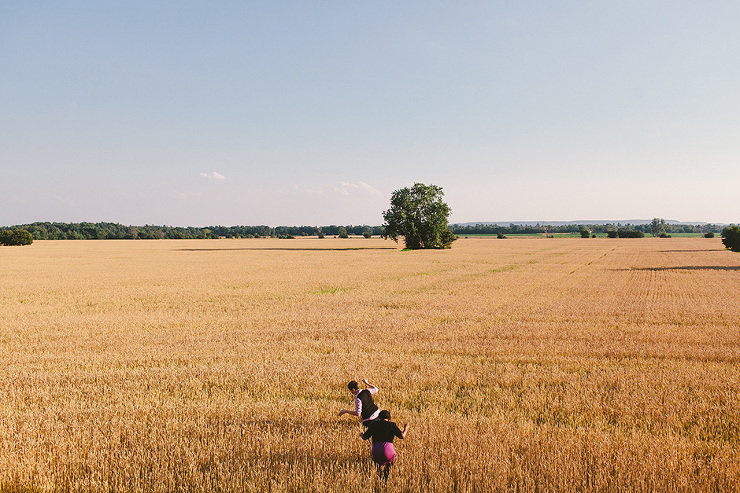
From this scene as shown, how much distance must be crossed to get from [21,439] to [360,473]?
507 centimetres

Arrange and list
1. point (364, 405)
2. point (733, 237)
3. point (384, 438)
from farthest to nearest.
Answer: point (733, 237) → point (364, 405) → point (384, 438)

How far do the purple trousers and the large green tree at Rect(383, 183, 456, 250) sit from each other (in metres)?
80.6

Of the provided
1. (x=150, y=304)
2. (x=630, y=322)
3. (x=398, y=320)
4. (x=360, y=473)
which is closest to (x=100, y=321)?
(x=150, y=304)

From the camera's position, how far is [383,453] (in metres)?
5.33

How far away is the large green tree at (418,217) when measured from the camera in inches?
3413

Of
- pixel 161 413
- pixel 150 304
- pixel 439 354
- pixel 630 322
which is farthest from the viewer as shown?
pixel 150 304

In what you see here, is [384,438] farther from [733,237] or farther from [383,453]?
[733,237]

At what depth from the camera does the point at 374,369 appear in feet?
33.6

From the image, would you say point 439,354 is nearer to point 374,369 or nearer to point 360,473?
point 374,369

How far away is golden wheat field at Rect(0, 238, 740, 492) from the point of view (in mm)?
5594

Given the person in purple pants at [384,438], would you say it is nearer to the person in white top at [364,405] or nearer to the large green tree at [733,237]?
the person in white top at [364,405]

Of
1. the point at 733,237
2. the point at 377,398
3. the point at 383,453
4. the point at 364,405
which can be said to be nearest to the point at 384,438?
the point at 383,453

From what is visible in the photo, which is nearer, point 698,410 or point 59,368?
point 698,410

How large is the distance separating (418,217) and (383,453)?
83134mm
